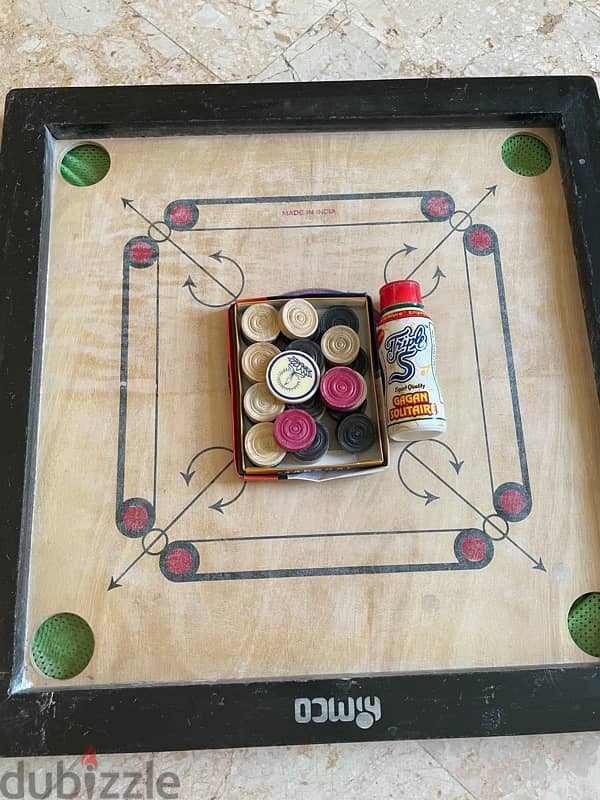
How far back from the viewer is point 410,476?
1.00 m

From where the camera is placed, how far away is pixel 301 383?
0.97 m

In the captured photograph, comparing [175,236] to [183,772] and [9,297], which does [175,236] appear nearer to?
[9,297]

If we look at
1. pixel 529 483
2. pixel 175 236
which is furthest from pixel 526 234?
pixel 175 236

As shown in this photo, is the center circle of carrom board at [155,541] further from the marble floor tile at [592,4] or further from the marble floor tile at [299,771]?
the marble floor tile at [592,4]

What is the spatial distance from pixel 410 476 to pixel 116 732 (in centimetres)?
49

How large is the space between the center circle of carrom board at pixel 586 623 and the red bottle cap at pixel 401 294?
1.47 feet

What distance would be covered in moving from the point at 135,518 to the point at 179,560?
8 centimetres

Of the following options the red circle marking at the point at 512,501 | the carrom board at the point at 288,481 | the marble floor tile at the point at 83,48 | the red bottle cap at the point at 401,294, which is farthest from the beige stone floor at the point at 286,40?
the red circle marking at the point at 512,501

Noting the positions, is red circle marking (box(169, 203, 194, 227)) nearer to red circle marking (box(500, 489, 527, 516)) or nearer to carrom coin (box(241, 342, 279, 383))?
carrom coin (box(241, 342, 279, 383))

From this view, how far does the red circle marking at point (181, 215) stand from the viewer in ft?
3.64

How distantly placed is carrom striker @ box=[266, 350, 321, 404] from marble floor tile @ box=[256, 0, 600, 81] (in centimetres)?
55

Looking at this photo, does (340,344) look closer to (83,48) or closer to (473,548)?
(473,548)

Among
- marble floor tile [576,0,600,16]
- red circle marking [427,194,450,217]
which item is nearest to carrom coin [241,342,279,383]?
red circle marking [427,194,450,217]

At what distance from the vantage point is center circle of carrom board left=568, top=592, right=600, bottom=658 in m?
0.93
